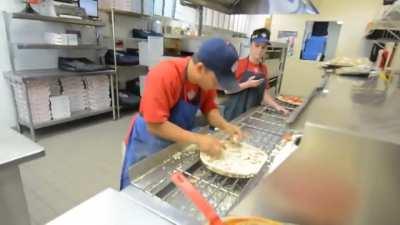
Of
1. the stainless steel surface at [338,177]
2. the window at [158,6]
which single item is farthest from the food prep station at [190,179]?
the window at [158,6]

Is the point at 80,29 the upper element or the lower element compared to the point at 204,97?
upper

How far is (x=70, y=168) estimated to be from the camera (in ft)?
7.60

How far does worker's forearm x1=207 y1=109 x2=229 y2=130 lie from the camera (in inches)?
48.9

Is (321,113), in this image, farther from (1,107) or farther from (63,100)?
(1,107)

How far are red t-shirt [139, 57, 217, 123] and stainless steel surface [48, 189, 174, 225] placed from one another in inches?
15.2

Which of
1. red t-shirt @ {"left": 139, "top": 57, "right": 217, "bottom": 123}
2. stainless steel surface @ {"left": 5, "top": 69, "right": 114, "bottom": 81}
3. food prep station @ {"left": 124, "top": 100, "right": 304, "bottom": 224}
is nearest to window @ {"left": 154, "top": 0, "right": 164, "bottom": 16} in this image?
stainless steel surface @ {"left": 5, "top": 69, "right": 114, "bottom": 81}

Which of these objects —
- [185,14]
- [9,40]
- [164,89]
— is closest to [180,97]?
[164,89]

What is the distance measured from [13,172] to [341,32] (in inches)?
221

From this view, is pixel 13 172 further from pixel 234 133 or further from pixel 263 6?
pixel 263 6

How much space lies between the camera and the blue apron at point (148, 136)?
111cm

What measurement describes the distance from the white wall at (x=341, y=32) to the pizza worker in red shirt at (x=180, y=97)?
3.99 metres

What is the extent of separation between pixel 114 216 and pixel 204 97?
2.64ft

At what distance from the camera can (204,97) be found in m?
1.29

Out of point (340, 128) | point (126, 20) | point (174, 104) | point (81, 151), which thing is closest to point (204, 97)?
point (174, 104)
